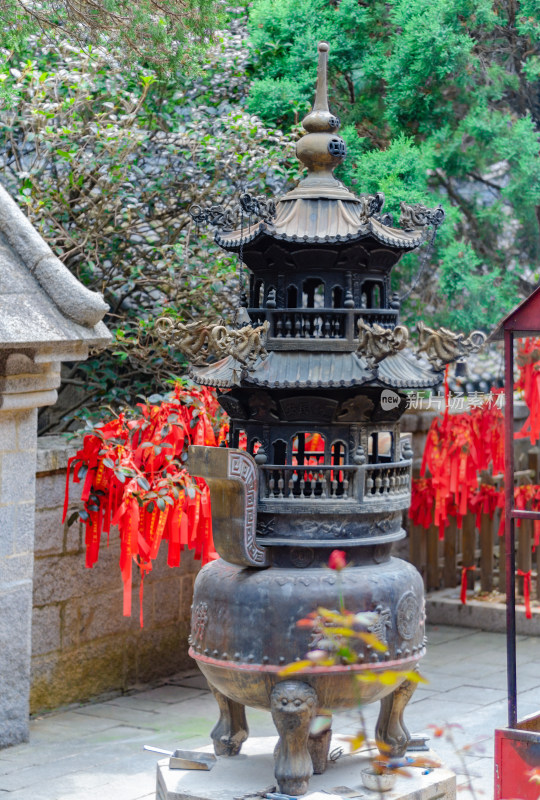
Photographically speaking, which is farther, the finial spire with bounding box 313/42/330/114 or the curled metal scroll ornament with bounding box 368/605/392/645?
the finial spire with bounding box 313/42/330/114

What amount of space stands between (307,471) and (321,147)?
1.66 meters

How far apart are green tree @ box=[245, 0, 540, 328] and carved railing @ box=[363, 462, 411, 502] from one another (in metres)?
3.56

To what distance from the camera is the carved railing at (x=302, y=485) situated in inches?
223

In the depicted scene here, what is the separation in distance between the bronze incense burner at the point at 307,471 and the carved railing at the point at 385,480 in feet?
0.04

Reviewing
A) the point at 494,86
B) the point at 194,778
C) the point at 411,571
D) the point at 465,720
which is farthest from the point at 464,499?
the point at 194,778

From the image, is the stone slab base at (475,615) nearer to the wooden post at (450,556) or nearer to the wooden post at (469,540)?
the wooden post at (450,556)

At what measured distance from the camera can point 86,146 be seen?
902 cm

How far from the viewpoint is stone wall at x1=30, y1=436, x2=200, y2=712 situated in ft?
26.4

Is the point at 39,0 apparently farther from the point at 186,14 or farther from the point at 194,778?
the point at 194,778

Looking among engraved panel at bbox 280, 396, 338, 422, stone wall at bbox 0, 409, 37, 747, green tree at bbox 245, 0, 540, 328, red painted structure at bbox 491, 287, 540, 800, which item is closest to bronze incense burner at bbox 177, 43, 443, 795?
engraved panel at bbox 280, 396, 338, 422

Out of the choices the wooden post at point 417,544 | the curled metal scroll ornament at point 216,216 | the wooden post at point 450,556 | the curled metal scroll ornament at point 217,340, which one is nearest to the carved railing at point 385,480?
the curled metal scroll ornament at point 217,340

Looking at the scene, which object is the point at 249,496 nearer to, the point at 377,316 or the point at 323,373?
the point at 323,373

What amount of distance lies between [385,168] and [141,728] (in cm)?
462

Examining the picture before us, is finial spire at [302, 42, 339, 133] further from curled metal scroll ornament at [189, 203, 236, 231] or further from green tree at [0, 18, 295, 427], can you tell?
green tree at [0, 18, 295, 427]
